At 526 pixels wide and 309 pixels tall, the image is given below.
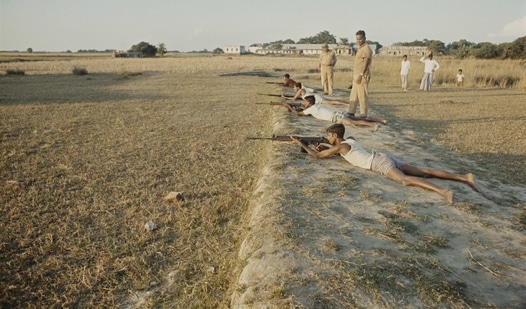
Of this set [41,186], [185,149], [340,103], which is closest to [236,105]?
[340,103]

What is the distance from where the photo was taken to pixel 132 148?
6906mm

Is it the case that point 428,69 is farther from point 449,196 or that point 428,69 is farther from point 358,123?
point 449,196

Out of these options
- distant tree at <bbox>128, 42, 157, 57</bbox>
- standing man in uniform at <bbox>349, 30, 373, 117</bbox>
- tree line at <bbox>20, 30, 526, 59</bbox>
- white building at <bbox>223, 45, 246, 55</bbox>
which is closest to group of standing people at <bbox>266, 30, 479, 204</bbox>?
standing man in uniform at <bbox>349, 30, 373, 117</bbox>

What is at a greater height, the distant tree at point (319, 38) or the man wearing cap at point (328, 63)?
the distant tree at point (319, 38)

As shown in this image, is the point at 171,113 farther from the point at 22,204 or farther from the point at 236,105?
the point at 22,204

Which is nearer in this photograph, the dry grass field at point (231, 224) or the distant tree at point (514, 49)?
the dry grass field at point (231, 224)

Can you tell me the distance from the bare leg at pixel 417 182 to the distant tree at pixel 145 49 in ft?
287

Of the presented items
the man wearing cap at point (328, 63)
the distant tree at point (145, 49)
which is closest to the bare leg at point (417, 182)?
the man wearing cap at point (328, 63)

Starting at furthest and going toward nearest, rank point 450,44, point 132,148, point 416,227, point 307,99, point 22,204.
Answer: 1. point 450,44
2. point 307,99
3. point 132,148
4. point 22,204
5. point 416,227

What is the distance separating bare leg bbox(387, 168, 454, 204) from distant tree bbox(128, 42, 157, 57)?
87.4 meters

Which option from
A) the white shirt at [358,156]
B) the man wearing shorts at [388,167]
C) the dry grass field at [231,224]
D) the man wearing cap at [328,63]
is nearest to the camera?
the dry grass field at [231,224]

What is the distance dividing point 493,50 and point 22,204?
153ft

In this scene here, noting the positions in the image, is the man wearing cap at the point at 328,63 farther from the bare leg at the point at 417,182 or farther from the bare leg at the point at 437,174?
the bare leg at the point at 417,182

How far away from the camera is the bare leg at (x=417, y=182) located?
4.07 metres
